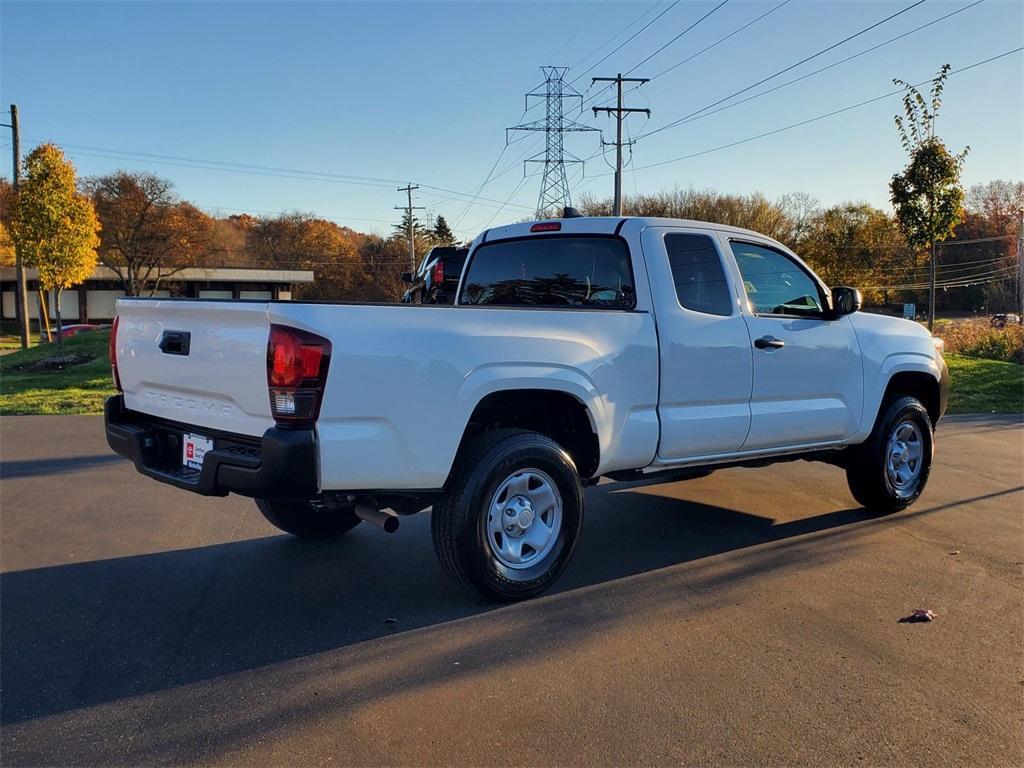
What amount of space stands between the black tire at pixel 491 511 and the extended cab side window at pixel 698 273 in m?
1.40

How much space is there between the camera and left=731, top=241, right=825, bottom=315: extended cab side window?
17.5ft

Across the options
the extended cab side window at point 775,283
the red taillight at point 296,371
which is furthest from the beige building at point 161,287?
the red taillight at point 296,371

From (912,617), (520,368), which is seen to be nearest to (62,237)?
(520,368)

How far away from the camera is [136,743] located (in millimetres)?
2840

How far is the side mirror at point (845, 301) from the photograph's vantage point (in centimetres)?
549

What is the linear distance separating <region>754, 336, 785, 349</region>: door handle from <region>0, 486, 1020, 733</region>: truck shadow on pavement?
4.35ft

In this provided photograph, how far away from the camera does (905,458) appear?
615 centimetres

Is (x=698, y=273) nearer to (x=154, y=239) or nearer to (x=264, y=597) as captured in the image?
(x=264, y=597)

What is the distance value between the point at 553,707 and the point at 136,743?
1.55 metres

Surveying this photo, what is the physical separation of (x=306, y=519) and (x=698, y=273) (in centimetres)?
305

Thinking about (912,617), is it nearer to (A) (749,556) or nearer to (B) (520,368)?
(A) (749,556)

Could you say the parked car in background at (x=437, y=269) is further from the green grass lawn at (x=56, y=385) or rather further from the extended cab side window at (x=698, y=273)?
the green grass lawn at (x=56, y=385)

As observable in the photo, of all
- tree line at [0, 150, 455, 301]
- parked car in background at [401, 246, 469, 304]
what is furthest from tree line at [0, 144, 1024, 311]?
parked car in background at [401, 246, 469, 304]

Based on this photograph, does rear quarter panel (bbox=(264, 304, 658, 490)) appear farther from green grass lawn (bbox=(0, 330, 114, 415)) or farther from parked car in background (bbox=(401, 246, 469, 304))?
green grass lawn (bbox=(0, 330, 114, 415))
